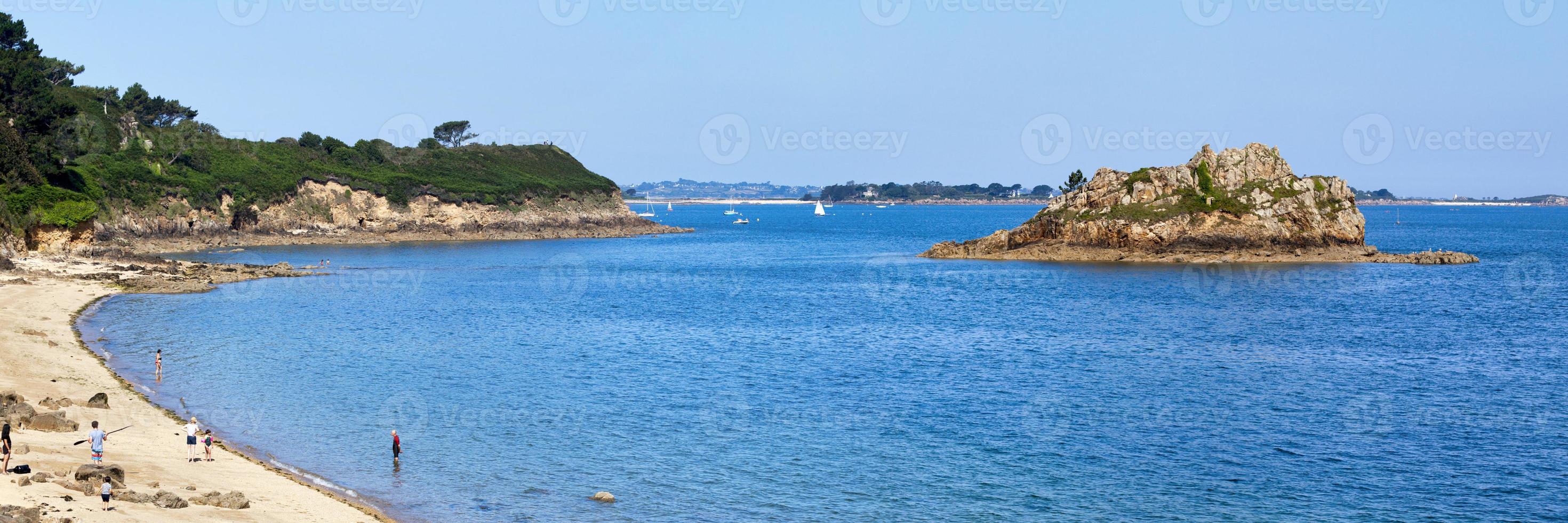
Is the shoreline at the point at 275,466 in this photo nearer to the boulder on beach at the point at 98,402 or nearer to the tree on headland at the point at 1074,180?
the boulder on beach at the point at 98,402

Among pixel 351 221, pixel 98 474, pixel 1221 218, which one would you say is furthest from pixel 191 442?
pixel 351 221

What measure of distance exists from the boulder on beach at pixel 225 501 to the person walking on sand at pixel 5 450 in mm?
3972

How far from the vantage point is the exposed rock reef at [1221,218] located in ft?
307

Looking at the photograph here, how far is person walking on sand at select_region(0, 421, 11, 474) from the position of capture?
23.6m

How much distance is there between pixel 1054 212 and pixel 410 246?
72.6 meters

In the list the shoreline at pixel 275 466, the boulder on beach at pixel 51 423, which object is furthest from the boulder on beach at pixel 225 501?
the boulder on beach at pixel 51 423

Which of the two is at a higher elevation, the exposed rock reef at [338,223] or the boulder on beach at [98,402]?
the exposed rock reef at [338,223]

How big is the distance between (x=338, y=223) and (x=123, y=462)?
399 feet

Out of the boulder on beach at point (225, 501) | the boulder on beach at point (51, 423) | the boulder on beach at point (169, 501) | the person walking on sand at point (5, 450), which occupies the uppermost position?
the person walking on sand at point (5, 450)

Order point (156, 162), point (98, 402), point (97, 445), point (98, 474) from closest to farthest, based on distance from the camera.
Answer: point (98, 474), point (97, 445), point (98, 402), point (156, 162)

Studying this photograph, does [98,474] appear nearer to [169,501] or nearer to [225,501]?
[169,501]

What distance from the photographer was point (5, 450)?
78.6ft

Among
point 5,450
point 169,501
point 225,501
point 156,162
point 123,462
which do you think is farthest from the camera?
point 156,162

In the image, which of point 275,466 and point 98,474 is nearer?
point 98,474
